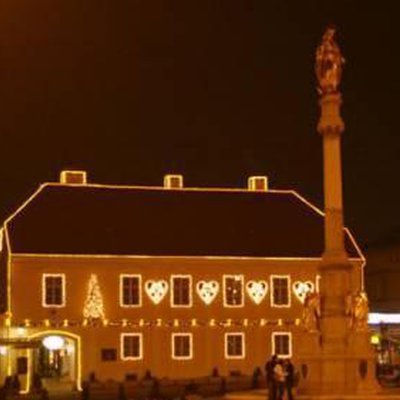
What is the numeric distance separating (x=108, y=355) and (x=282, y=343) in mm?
9793

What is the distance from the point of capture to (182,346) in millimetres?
59375

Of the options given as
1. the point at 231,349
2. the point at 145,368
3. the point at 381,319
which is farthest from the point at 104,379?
the point at 381,319

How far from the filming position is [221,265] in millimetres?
60688

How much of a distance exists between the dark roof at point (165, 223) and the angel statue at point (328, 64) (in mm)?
23468

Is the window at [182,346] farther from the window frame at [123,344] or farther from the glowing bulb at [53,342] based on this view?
the glowing bulb at [53,342]

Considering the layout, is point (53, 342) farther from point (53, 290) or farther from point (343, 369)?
point (343, 369)

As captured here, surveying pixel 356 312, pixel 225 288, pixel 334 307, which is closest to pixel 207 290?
pixel 225 288

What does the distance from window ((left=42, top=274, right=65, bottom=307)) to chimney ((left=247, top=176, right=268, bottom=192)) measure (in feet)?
49.6

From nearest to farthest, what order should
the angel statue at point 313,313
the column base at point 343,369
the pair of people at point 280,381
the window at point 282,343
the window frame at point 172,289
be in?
the pair of people at point 280,381, the column base at point 343,369, the angel statue at point 313,313, the window frame at point 172,289, the window at point 282,343

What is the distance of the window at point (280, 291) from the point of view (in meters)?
61.5

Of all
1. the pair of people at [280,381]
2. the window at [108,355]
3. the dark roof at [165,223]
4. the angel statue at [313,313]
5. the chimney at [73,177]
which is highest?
the chimney at [73,177]

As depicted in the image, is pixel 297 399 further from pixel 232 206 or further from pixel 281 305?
pixel 232 206

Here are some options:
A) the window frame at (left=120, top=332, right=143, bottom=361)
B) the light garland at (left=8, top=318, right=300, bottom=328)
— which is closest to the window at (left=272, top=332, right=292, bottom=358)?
the light garland at (left=8, top=318, right=300, bottom=328)

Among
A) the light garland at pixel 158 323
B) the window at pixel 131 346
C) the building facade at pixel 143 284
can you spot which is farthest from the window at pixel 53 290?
the window at pixel 131 346
